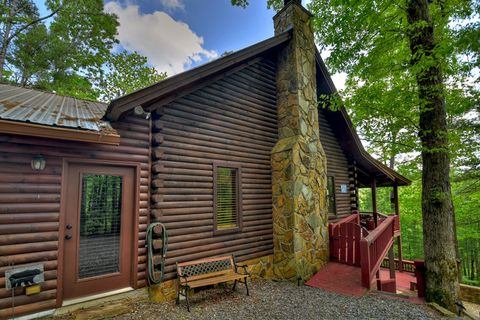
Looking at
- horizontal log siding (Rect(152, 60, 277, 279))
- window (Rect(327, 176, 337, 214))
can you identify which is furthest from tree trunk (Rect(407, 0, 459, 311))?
window (Rect(327, 176, 337, 214))

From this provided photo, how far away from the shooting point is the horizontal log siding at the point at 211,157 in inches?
190

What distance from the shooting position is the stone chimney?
6164 millimetres

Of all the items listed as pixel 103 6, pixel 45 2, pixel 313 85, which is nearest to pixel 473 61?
pixel 313 85

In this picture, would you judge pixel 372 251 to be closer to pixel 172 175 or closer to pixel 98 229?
pixel 172 175

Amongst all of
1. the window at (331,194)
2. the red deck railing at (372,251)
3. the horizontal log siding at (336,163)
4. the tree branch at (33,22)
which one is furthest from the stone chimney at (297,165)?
the tree branch at (33,22)

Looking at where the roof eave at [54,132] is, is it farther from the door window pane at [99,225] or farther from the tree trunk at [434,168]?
the tree trunk at [434,168]

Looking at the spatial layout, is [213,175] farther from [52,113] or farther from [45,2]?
[45,2]

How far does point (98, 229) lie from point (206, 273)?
2.19 metres

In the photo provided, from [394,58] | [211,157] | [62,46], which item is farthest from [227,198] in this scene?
[62,46]

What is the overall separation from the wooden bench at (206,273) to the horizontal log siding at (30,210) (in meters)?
1.87

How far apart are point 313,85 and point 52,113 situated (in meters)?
6.29

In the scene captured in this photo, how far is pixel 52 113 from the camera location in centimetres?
387

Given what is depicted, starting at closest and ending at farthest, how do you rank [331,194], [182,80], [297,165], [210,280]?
[210,280], [182,80], [297,165], [331,194]

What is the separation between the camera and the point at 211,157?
5.62 metres
